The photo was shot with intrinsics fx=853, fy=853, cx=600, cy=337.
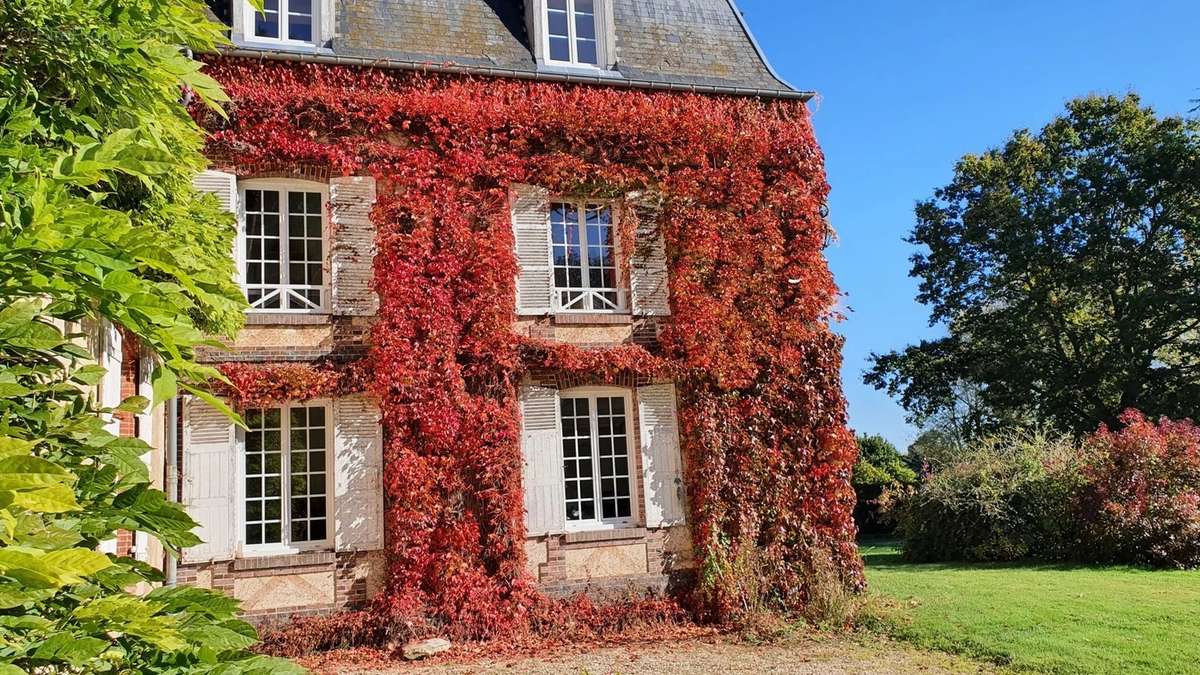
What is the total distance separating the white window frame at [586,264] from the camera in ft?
36.8

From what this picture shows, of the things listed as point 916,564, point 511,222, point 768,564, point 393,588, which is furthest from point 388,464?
point 916,564

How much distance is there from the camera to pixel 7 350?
8.57 ft

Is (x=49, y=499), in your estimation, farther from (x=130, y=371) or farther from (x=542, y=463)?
(x=542, y=463)

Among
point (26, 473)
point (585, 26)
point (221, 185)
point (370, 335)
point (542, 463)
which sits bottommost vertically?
point (26, 473)

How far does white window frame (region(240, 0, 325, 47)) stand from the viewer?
35.0ft

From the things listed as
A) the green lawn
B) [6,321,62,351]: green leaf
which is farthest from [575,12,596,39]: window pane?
[6,321,62,351]: green leaf

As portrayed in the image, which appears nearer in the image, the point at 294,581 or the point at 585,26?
the point at 294,581

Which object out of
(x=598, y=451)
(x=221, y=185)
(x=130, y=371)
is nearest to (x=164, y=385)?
(x=130, y=371)

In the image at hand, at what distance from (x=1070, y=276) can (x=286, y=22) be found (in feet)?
73.9

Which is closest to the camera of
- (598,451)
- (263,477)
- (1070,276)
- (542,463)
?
(263,477)

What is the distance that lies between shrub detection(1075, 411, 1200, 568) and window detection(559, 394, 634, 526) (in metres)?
8.53

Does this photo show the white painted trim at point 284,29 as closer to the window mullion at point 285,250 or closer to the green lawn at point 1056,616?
the window mullion at point 285,250

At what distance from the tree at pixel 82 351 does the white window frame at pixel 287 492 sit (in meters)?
7.30

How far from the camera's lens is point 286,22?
11.0m
